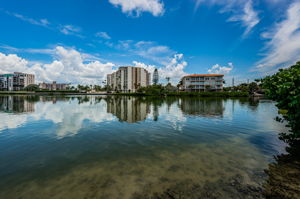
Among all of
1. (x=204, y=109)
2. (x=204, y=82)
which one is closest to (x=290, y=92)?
(x=204, y=109)

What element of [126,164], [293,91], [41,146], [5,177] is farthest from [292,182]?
[41,146]

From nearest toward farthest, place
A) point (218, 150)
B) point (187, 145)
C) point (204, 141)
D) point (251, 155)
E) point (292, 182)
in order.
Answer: point (292, 182) → point (251, 155) → point (218, 150) → point (187, 145) → point (204, 141)

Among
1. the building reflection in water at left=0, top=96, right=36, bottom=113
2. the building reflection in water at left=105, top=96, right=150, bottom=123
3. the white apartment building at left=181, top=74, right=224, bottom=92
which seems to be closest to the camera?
the building reflection in water at left=105, top=96, right=150, bottom=123

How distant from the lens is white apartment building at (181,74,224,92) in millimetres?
114588

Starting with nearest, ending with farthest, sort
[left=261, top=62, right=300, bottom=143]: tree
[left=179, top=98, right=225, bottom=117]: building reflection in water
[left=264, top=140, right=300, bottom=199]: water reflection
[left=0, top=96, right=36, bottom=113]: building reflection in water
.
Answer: [left=264, top=140, right=300, bottom=199]: water reflection
[left=261, top=62, right=300, bottom=143]: tree
[left=179, top=98, right=225, bottom=117]: building reflection in water
[left=0, top=96, right=36, bottom=113]: building reflection in water

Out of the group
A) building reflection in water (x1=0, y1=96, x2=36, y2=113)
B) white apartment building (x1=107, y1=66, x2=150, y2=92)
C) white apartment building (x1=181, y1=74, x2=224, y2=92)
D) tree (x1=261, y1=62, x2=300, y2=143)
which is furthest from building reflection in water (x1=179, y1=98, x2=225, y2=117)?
white apartment building (x1=107, y1=66, x2=150, y2=92)

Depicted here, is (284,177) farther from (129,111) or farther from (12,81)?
(12,81)

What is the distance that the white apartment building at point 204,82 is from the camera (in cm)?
11459

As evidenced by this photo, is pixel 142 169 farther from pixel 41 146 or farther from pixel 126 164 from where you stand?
pixel 41 146

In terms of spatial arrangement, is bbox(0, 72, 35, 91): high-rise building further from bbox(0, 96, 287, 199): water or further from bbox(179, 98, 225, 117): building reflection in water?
bbox(0, 96, 287, 199): water

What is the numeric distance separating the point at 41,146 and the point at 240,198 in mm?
11394

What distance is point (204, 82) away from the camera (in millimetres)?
118125

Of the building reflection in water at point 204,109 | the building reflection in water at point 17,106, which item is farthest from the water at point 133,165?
the building reflection in water at point 17,106

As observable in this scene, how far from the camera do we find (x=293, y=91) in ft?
24.2
